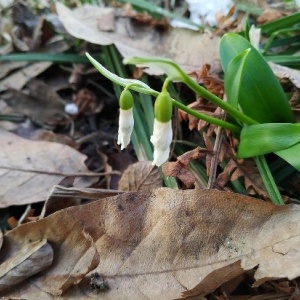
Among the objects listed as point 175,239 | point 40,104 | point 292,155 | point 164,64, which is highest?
point 164,64

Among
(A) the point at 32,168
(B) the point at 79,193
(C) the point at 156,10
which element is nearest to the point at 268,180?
(B) the point at 79,193

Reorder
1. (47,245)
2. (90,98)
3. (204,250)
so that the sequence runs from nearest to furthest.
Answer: (204,250), (47,245), (90,98)

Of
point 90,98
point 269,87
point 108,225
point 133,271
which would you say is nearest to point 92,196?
point 108,225

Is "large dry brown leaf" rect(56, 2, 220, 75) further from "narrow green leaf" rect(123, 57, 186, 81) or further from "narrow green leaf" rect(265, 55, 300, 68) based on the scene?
"narrow green leaf" rect(123, 57, 186, 81)

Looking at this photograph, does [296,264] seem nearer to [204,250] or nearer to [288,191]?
[204,250]

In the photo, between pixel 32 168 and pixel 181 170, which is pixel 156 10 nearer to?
pixel 32 168
